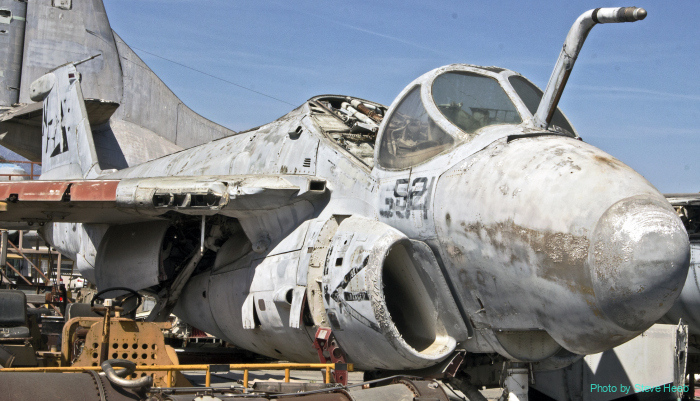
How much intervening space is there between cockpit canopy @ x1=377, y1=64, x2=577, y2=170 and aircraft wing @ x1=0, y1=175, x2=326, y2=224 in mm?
1072

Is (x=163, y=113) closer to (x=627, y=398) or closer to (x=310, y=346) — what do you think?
(x=310, y=346)

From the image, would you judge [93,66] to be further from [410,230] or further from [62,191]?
[410,230]

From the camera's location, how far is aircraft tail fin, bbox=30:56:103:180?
11680 millimetres

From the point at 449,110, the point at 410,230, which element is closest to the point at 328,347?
the point at 410,230

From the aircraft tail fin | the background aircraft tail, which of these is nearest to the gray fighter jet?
the aircraft tail fin

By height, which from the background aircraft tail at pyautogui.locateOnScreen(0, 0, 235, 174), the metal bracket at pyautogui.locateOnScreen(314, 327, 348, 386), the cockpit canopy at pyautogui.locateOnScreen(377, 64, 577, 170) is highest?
the background aircraft tail at pyautogui.locateOnScreen(0, 0, 235, 174)

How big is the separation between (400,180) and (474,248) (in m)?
1.16

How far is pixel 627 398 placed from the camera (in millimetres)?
7512

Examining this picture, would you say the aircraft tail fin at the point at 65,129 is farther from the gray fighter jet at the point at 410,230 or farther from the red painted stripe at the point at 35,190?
the red painted stripe at the point at 35,190

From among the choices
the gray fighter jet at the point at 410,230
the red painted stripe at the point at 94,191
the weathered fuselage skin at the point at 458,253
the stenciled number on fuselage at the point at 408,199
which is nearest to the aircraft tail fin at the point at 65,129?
the gray fighter jet at the point at 410,230

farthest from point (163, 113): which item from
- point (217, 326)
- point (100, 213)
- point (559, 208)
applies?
point (559, 208)

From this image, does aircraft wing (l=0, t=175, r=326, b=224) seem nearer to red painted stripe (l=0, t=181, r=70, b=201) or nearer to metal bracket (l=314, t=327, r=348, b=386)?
red painted stripe (l=0, t=181, r=70, b=201)

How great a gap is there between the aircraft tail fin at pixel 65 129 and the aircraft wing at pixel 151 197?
2.70 meters

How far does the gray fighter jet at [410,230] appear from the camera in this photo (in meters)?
4.34
